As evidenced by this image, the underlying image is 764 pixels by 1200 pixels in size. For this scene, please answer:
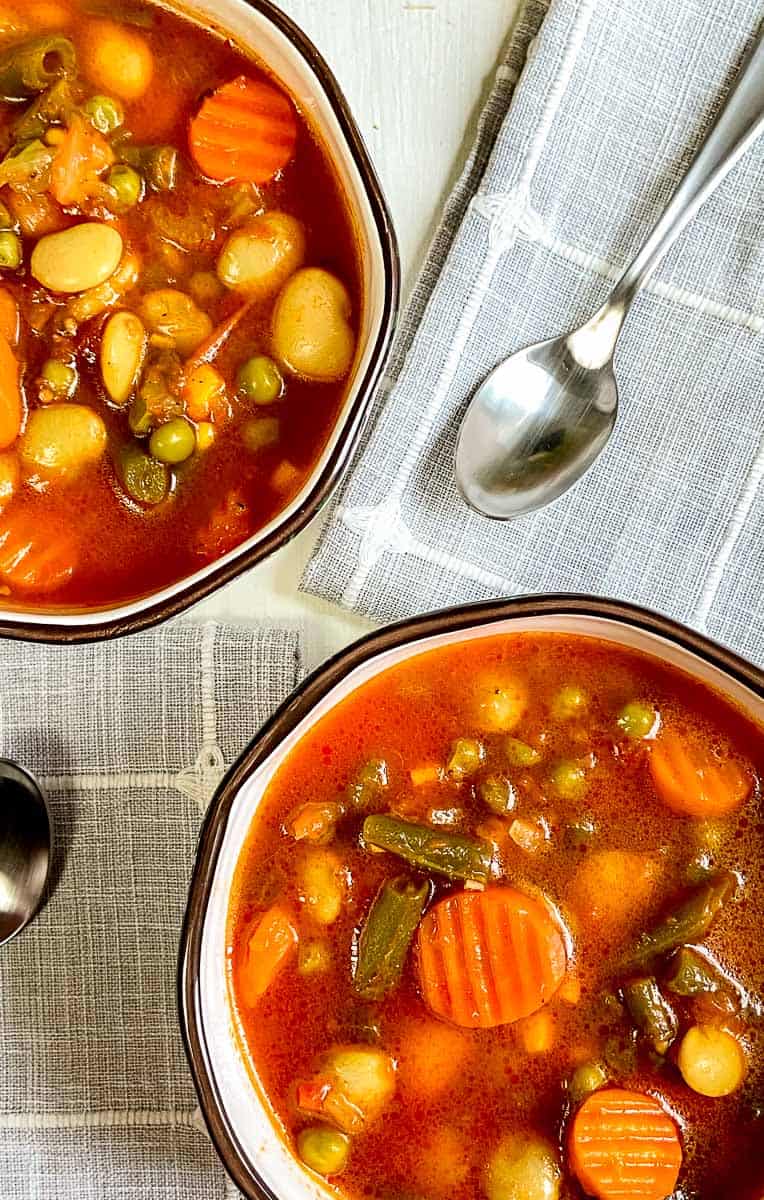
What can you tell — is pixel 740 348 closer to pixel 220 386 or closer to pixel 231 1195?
pixel 220 386

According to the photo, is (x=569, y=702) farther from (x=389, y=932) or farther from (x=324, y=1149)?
(x=324, y=1149)

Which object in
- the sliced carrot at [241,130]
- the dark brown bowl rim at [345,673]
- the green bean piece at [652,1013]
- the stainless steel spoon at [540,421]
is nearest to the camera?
the dark brown bowl rim at [345,673]

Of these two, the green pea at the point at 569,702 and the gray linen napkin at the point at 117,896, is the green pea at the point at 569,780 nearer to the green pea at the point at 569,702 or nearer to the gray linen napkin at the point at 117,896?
the green pea at the point at 569,702

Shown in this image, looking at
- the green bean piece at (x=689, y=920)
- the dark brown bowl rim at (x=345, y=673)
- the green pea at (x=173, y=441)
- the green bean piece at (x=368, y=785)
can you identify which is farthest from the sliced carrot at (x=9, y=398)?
the green bean piece at (x=689, y=920)

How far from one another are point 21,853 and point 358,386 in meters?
1.09

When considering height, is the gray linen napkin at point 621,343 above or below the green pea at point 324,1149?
above

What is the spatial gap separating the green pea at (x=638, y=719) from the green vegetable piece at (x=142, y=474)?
2.94 feet

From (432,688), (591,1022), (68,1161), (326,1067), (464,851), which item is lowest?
(68,1161)

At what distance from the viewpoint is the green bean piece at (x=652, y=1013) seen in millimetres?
1909

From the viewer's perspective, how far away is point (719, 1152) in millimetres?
1956

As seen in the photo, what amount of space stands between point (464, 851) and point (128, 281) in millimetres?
1149

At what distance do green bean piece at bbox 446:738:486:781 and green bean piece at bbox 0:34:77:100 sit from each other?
52.9 inches

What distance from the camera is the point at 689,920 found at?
74.6 inches

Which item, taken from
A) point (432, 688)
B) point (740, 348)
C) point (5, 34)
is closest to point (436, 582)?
point (432, 688)
